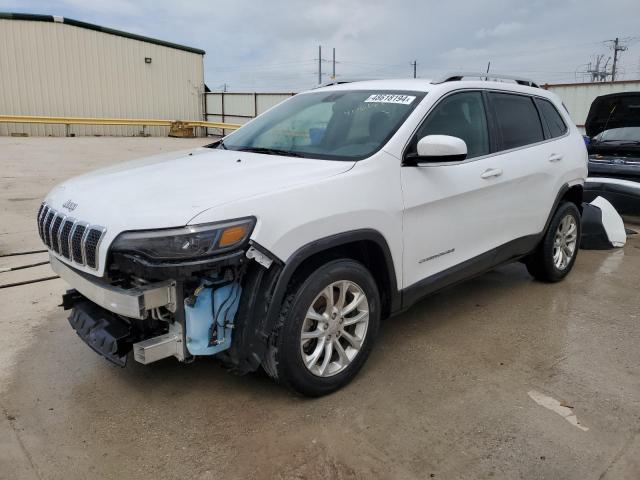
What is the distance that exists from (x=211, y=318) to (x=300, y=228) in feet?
2.04

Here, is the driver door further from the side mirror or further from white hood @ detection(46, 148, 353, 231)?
white hood @ detection(46, 148, 353, 231)

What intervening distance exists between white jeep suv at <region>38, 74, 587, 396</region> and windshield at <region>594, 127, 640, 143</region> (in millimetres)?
5192

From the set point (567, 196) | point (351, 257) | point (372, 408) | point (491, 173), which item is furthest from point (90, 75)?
point (372, 408)

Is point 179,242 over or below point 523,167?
below

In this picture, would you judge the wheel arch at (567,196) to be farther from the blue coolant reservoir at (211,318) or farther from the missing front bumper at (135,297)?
the missing front bumper at (135,297)

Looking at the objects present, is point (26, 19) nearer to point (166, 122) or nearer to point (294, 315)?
point (166, 122)

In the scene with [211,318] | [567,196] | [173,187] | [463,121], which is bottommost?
[211,318]

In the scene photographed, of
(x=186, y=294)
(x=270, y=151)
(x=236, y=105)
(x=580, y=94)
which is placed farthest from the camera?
(x=236, y=105)

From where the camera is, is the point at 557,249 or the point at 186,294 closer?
the point at 186,294

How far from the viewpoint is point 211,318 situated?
2.65 m

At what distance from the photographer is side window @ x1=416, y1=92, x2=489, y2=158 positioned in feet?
11.7

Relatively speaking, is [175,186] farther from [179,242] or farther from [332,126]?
[332,126]

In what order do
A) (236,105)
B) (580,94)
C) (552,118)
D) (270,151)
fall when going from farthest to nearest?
(236,105) < (580,94) < (552,118) < (270,151)

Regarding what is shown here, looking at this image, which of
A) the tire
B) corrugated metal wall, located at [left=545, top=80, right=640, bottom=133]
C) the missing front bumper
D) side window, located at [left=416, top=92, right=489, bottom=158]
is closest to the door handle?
side window, located at [left=416, top=92, right=489, bottom=158]
